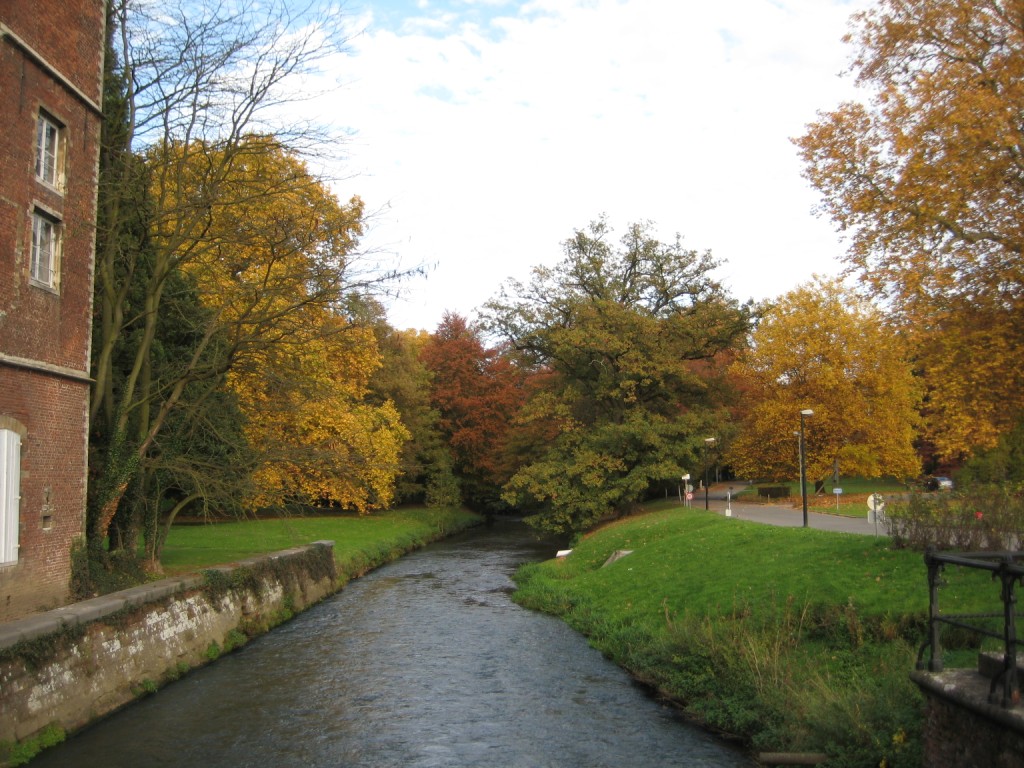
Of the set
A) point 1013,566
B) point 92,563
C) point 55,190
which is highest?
point 55,190

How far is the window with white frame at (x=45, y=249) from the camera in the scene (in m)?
13.2

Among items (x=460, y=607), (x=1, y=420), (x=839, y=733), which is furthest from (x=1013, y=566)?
(x=460, y=607)

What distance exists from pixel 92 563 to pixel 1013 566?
14.1 m

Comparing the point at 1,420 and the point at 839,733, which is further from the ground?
the point at 1,420

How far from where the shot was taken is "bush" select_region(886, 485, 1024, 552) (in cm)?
1222

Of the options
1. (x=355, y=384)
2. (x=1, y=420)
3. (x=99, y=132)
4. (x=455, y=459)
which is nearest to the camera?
(x=1, y=420)

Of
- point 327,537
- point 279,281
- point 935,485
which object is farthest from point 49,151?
point 935,485

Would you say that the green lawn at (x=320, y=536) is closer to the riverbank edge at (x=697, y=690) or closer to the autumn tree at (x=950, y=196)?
the riverbank edge at (x=697, y=690)

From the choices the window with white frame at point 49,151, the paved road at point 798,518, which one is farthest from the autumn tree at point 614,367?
the window with white frame at point 49,151

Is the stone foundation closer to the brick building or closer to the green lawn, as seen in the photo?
the brick building

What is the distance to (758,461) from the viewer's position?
42219mm

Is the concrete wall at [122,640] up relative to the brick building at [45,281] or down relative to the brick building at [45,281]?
down

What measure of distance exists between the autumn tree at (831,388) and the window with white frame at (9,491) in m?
32.2

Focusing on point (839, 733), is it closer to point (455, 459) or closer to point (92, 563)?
point (92, 563)
